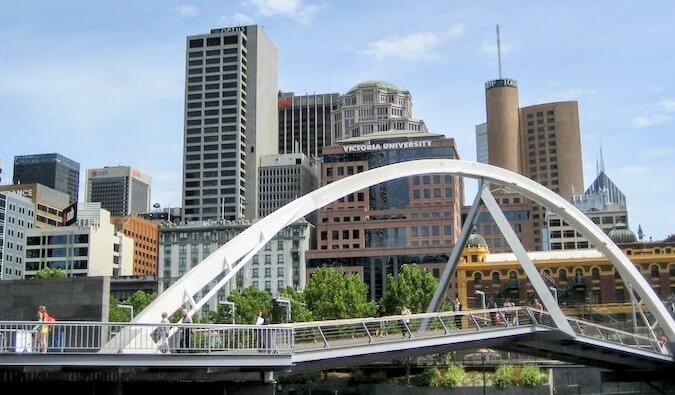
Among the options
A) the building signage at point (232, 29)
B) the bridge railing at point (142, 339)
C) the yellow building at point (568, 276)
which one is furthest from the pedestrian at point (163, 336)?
the building signage at point (232, 29)

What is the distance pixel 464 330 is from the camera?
119 ft

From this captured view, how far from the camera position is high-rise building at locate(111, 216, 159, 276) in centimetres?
16288

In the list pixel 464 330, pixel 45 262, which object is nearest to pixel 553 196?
pixel 464 330

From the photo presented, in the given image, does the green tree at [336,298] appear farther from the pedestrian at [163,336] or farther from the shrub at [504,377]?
the pedestrian at [163,336]

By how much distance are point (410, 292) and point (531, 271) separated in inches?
1638

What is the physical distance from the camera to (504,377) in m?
61.1

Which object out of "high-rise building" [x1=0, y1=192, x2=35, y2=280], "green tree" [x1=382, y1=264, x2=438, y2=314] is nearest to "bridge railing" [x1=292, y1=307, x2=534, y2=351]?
"green tree" [x1=382, y1=264, x2=438, y2=314]

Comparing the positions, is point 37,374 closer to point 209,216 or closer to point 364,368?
point 364,368

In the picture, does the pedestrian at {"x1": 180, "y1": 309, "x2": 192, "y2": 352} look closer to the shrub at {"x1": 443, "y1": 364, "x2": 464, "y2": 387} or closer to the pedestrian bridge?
the pedestrian bridge

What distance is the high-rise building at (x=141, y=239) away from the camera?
163 m

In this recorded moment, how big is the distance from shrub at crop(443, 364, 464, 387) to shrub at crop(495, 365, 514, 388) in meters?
2.87

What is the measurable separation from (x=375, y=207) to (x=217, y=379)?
4236 inches

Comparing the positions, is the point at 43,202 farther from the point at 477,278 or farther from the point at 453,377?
the point at 453,377

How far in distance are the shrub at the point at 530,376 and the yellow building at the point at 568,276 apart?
32792 mm
